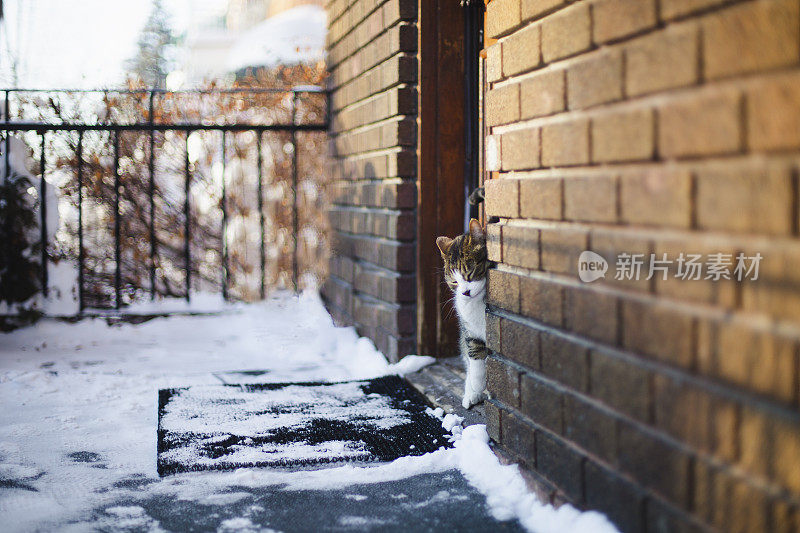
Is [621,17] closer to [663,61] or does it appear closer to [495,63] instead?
[663,61]

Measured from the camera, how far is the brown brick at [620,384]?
1.46 meters

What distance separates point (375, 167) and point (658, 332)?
2.45 m

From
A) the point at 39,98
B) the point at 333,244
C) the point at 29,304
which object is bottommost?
the point at 29,304

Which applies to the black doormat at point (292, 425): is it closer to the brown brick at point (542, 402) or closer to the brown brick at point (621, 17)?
the brown brick at point (542, 402)

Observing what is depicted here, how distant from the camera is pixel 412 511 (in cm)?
194

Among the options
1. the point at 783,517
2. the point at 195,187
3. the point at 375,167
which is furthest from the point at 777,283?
the point at 195,187

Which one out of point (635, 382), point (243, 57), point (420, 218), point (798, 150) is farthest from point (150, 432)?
point (243, 57)

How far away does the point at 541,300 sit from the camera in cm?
191

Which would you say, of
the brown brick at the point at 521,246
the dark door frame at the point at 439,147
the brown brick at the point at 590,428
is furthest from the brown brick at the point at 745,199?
the dark door frame at the point at 439,147

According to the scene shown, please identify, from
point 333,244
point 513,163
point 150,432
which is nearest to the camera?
point 513,163

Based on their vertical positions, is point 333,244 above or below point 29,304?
above

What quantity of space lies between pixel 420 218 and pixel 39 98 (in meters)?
3.03

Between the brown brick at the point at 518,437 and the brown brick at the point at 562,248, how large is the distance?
47cm

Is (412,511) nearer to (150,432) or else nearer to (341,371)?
(150,432)
